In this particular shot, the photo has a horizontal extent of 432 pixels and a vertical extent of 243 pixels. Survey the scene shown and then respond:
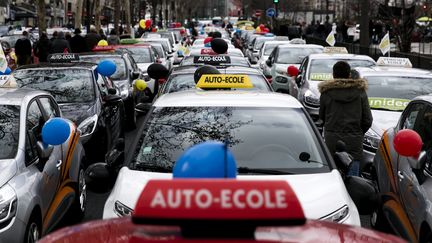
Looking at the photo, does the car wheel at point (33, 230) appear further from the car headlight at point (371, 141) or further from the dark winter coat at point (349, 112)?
the car headlight at point (371, 141)

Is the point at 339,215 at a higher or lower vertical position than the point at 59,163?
higher

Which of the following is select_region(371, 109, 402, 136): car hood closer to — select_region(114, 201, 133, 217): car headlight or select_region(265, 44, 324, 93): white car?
select_region(114, 201, 133, 217): car headlight

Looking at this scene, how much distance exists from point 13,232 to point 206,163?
3.44 metres

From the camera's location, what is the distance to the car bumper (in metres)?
5.30

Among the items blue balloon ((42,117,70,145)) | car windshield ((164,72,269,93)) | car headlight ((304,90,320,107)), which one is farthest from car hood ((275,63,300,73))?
blue balloon ((42,117,70,145))

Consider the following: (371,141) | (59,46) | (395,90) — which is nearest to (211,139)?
(371,141)

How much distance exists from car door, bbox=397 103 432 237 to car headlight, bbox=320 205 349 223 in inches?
33.1

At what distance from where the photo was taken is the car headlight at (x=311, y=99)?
1406cm

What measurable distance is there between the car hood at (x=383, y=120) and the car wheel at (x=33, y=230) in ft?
16.2

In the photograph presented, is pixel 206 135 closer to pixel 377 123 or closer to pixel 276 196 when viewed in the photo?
pixel 276 196

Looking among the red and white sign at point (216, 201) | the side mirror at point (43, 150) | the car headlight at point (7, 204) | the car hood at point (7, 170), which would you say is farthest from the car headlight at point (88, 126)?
the red and white sign at point (216, 201)

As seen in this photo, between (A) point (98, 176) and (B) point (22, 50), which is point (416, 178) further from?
(B) point (22, 50)

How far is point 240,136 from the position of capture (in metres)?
5.55

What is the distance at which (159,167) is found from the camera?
Answer: 207 inches
